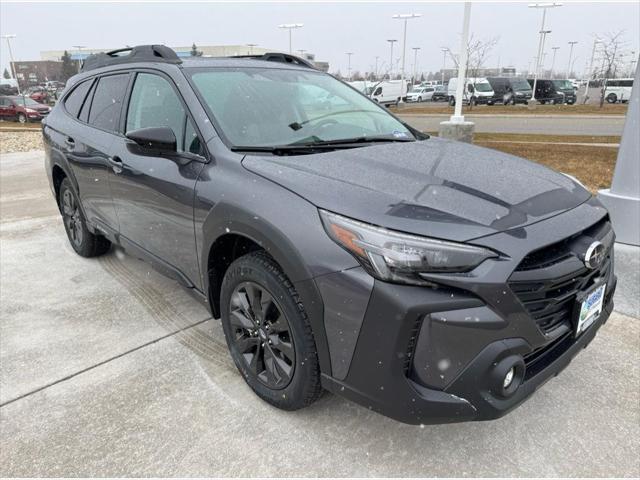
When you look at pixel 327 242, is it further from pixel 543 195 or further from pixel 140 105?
pixel 140 105

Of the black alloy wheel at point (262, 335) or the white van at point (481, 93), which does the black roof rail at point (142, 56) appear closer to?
the black alloy wheel at point (262, 335)

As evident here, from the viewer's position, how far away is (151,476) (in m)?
2.10

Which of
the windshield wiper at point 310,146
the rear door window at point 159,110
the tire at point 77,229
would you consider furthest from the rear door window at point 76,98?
the windshield wiper at point 310,146

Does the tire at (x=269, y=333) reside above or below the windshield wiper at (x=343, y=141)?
below

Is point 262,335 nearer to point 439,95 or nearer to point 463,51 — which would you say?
point 463,51

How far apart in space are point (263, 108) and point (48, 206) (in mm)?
5295

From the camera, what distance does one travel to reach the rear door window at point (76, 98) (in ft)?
13.8

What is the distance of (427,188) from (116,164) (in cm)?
224

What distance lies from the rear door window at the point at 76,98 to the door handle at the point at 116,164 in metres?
1.16

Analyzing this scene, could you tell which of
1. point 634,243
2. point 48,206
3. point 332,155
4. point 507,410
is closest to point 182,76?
point 332,155

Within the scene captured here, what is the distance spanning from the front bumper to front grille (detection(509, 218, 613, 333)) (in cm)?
2

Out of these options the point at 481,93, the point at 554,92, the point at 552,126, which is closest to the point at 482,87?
the point at 481,93

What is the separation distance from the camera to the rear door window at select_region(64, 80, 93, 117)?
13.8 feet

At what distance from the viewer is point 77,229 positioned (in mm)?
4672
